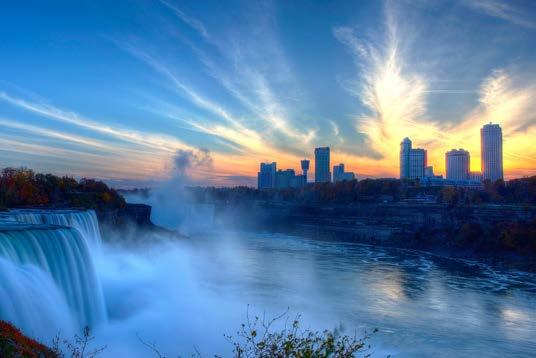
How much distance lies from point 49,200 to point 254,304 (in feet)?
77.7

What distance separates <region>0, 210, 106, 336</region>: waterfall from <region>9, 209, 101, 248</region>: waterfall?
12.0 ft

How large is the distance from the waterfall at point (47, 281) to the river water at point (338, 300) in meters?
1.41

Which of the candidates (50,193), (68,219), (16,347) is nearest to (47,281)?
(16,347)

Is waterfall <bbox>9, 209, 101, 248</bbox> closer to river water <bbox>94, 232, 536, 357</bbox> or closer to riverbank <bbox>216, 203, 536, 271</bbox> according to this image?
river water <bbox>94, 232, 536, 357</bbox>

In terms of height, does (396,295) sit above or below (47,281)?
below

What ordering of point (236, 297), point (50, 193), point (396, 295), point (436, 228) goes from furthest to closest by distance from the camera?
point (436, 228) → point (50, 193) → point (396, 295) → point (236, 297)

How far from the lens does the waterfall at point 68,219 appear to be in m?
19.0

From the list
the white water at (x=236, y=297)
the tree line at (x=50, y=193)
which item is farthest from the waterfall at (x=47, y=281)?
the tree line at (x=50, y=193)

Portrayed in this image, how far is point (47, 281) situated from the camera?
1120 centimetres

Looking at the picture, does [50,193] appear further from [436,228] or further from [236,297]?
[436,228]

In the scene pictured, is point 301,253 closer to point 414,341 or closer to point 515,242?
point 515,242

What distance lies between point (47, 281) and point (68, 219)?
10.3m

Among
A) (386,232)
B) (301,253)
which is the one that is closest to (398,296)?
(301,253)

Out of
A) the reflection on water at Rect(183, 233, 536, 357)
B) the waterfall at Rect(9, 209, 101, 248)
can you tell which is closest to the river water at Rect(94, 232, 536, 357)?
the reflection on water at Rect(183, 233, 536, 357)
